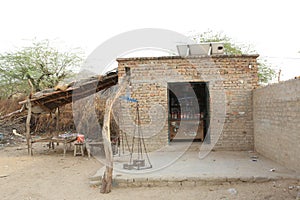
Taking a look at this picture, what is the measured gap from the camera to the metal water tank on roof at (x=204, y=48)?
25.3 feet

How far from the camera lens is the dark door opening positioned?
380 inches

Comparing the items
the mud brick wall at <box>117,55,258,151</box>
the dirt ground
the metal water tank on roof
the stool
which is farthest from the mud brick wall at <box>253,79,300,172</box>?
the stool

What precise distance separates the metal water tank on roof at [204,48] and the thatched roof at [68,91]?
234 cm

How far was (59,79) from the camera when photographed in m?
16.0

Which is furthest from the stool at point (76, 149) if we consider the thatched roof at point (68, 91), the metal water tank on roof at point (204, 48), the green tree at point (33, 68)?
the green tree at point (33, 68)

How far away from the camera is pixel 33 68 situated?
15172mm

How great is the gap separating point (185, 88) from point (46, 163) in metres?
5.87

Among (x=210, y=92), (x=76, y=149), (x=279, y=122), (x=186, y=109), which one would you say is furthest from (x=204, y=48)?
(x=76, y=149)

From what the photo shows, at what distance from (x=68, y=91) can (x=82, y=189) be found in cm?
368

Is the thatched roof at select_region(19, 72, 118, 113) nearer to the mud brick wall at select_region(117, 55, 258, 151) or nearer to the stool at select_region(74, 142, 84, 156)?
the mud brick wall at select_region(117, 55, 258, 151)

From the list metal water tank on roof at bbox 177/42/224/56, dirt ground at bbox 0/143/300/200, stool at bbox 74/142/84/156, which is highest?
metal water tank on roof at bbox 177/42/224/56

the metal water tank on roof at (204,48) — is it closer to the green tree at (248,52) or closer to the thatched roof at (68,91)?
the thatched roof at (68,91)

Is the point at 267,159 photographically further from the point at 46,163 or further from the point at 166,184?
the point at 46,163

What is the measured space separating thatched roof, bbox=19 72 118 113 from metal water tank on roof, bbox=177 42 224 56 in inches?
92.2
